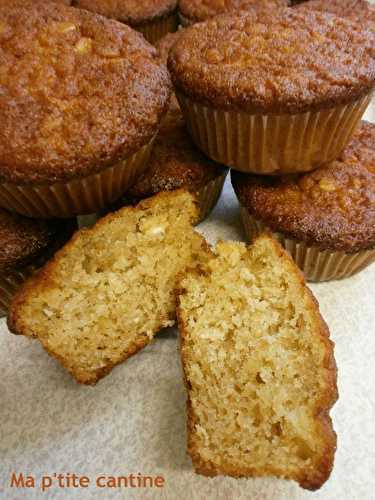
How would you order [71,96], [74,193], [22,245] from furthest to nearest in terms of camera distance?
1. [22,245]
2. [74,193]
3. [71,96]

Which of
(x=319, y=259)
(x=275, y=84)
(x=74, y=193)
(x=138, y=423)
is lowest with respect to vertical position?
(x=138, y=423)

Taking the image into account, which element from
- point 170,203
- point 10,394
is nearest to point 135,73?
point 170,203

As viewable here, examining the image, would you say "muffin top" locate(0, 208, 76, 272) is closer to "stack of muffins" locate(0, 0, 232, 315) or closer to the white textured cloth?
"stack of muffins" locate(0, 0, 232, 315)

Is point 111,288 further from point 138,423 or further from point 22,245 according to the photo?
point 138,423

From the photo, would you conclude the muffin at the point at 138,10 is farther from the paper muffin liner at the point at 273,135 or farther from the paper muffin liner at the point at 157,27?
the paper muffin liner at the point at 273,135

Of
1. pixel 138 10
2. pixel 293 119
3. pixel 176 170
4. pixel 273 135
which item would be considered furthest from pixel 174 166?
pixel 138 10

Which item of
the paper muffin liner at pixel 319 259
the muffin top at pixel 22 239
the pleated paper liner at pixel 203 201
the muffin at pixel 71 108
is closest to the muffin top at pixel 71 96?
the muffin at pixel 71 108

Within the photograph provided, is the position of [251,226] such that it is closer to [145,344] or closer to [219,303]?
[219,303]

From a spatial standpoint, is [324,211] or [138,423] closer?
[138,423]
